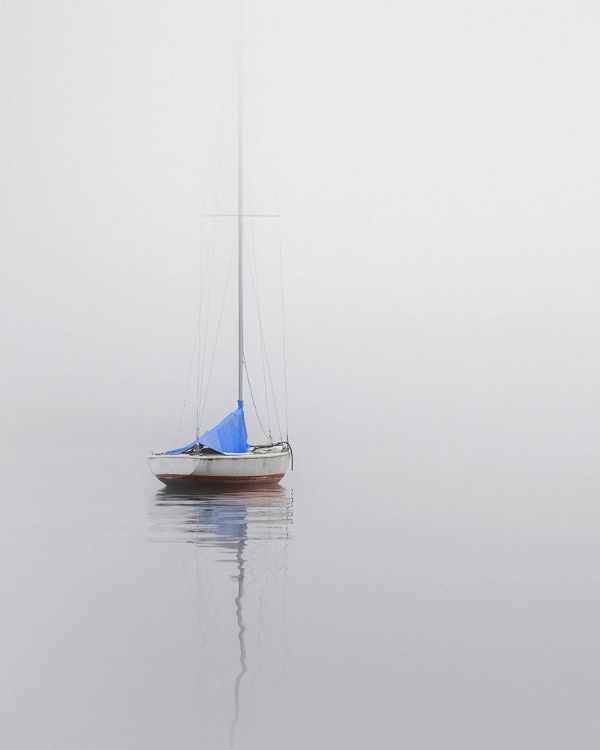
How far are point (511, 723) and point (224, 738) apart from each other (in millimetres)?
3019

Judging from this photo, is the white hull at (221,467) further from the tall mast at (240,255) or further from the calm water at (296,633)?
the calm water at (296,633)

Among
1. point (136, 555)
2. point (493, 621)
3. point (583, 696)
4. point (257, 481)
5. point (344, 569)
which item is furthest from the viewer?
point (257, 481)

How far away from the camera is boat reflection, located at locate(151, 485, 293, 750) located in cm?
1900

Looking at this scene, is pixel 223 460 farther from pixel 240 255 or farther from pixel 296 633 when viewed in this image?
pixel 296 633

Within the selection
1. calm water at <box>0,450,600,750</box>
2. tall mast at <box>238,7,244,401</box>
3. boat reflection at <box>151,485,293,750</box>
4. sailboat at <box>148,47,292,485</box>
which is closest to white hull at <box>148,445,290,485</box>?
sailboat at <box>148,47,292,485</box>

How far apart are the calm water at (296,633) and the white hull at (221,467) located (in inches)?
205

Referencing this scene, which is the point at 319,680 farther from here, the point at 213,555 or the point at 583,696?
the point at 213,555

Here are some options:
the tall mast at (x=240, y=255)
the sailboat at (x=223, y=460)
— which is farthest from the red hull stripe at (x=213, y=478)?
the tall mast at (x=240, y=255)

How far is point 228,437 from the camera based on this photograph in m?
37.0

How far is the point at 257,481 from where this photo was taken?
37.9m

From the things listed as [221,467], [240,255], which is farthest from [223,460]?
[240,255]

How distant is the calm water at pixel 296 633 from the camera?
33.9 feet

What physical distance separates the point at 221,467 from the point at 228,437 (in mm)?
1218

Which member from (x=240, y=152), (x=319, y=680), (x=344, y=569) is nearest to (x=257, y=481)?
(x=240, y=152)
